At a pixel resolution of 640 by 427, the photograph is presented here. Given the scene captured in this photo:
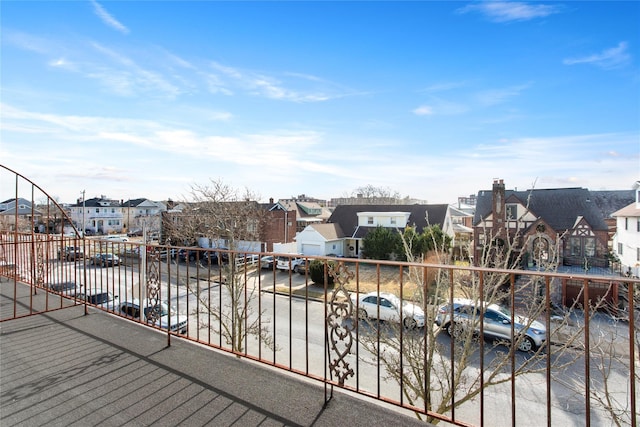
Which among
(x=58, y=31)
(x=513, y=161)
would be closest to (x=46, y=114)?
(x=58, y=31)

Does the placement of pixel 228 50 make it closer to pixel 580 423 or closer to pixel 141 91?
pixel 141 91

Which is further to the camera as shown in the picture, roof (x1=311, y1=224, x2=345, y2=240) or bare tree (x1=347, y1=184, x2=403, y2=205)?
bare tree (x1=347, y1=184, x2=403, y2=205)

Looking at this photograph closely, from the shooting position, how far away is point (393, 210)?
24406 mm

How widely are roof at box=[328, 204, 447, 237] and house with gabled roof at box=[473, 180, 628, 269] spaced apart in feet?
9.29

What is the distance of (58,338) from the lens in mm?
2848

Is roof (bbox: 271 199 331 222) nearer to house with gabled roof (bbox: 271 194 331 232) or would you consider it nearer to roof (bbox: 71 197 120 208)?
house with gabled roof (bbox: 271 194 331 232)

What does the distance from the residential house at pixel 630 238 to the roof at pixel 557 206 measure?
1.11m

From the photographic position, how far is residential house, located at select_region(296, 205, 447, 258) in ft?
73.9

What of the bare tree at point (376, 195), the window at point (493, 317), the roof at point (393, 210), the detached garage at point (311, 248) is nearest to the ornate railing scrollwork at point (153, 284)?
the window at point (493, 317)

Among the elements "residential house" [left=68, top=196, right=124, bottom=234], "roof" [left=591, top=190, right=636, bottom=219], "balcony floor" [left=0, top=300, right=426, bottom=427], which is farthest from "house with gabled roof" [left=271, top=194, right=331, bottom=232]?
"residential house" [left=68, top=196, right=124, bottom=234]

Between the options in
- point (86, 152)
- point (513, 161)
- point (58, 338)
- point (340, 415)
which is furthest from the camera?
point (513, 161)

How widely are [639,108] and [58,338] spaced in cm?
1532

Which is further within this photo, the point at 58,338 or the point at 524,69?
the point at 524,69

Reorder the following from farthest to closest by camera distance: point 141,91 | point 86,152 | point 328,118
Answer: point 328,118 < point 86,152 < point 141,91
